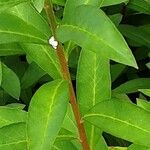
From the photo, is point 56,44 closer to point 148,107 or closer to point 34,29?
point 34,29

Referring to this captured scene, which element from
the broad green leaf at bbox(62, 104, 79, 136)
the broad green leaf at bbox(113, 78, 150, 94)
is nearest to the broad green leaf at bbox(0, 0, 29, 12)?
the broad green leaf at bbox(62, 104, 79, 136)

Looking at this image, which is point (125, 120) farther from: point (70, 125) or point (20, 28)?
point (20, 28)

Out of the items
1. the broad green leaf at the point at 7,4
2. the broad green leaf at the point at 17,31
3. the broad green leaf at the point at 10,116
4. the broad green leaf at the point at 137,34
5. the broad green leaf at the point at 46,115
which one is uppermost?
the broad green leaf at the point at 7,4

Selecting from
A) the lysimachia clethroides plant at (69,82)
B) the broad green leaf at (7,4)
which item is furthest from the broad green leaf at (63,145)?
the broad green leaf at (7,4)

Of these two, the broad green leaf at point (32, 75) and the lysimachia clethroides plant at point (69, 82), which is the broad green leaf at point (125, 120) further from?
the broad green leaf at point (32, 75)

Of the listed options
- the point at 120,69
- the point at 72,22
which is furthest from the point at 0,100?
the point at 72,22

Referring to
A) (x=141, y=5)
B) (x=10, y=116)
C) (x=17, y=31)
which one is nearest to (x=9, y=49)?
(x=10, y=116)
